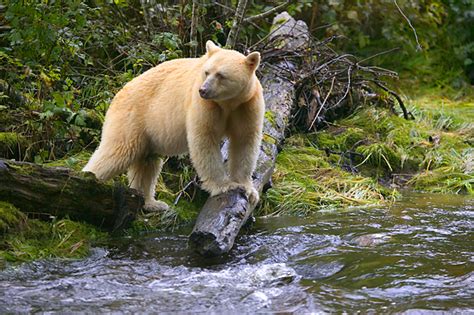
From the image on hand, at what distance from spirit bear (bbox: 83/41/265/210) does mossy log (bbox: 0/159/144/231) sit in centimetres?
60

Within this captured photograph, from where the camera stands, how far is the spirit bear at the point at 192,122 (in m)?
5.87

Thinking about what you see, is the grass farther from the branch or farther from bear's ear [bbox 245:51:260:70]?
bear's ear [bbox 245:51:260:70]

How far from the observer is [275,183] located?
7867 mm

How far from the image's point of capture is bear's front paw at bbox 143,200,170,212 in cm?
681

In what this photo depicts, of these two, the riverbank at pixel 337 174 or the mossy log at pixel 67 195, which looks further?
the riverbank at pixel 337 174

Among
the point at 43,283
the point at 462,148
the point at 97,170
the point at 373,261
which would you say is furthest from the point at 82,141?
the point at 462,148

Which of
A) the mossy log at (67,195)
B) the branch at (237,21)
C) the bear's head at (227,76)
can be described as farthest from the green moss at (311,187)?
the bear's head at (227,76)

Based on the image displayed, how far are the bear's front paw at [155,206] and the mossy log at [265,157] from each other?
800 millimetres

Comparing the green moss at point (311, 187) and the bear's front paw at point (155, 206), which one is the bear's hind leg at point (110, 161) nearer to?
the bear's front paw at point (155, 206)

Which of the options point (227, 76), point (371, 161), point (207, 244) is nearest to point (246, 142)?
point (227, 76)

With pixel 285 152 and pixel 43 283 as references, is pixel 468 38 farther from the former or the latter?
pixel 43 283

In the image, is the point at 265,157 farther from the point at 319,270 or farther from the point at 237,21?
the point at 237,21

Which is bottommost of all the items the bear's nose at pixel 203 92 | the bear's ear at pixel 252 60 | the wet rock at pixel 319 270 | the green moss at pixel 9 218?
the wet rock at pixel 319 270

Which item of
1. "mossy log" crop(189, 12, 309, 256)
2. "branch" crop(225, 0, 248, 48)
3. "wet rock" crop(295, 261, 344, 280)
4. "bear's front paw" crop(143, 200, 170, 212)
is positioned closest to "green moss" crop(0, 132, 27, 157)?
"bear's front paw" crop(143, 200, 170, 212)
